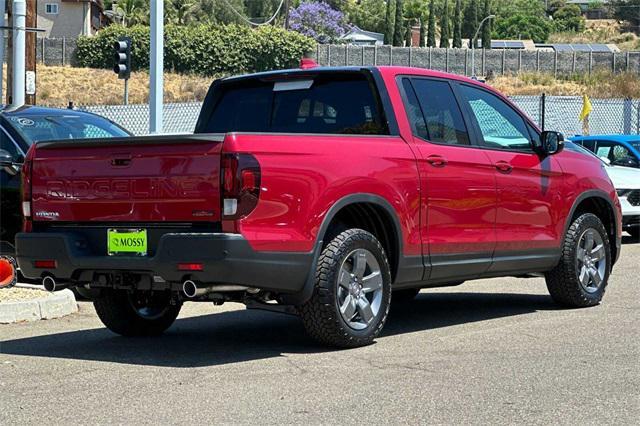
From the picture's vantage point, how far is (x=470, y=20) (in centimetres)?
12731

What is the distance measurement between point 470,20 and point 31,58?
4377 inches

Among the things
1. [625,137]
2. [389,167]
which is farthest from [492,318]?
→ [625,137]

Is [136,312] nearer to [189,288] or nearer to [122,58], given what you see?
[189,288]

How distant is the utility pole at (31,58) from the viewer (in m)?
18.8

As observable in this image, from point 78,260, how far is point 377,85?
97.9 inches

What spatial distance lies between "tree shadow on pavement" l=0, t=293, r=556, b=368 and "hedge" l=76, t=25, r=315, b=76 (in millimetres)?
62507

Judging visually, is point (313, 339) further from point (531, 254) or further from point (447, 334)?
point (531, 254)

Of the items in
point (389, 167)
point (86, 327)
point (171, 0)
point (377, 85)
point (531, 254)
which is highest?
point (171, 0)

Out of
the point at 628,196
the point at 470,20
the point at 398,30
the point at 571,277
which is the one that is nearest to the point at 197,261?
the point at 571,277

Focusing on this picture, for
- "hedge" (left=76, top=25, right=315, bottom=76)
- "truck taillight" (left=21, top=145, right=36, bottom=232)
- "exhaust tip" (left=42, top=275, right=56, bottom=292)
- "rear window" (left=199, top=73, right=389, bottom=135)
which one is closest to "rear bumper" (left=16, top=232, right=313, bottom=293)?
"exhaust tip" (left=42, top=275, right=56, bottom=292)

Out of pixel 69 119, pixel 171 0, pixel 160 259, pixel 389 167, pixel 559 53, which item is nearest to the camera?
pixel 160 259

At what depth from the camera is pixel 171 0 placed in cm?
9625

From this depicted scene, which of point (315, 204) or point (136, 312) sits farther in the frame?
point (136, 312)

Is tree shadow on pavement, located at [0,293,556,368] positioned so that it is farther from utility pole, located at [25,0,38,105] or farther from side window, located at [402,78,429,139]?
utility pole, located at [25,0,38,105]
